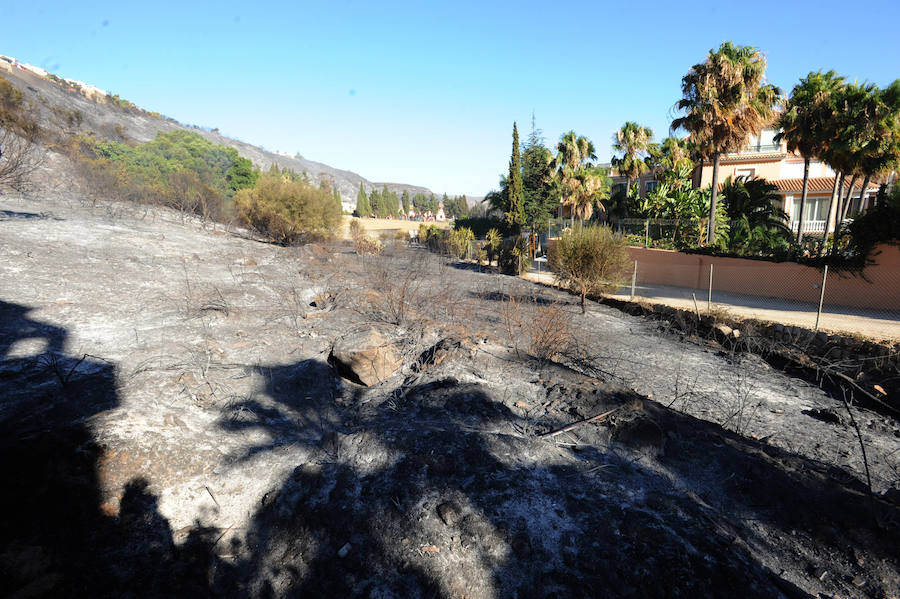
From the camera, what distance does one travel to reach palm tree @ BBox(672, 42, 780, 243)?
53.3ft

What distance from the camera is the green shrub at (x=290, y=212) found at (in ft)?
70.5

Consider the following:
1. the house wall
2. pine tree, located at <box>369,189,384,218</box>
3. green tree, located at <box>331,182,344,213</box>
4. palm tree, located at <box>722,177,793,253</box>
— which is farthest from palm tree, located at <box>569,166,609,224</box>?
pine tree, located at <box>369,189,384,218</box>

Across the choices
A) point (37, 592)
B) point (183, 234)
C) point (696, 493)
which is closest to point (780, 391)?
point (696, 493)

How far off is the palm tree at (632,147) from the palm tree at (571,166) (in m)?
3.63

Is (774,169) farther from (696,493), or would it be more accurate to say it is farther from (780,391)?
(696,493)

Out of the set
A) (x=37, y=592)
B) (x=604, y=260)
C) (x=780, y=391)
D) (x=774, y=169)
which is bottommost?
(x=780, y=391)

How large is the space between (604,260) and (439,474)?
10002mm

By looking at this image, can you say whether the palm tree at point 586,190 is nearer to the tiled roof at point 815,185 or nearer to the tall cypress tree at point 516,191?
Answer: the tall cypress tree at point 516,191

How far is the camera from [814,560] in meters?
3.13

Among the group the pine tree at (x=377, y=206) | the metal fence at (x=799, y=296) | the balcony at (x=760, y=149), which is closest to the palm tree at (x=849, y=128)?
the metal fence at (x=799, y=296)

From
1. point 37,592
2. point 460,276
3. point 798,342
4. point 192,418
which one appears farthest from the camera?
point 460,276

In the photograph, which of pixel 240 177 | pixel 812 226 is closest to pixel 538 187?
pixel 812 226

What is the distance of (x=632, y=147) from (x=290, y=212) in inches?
807

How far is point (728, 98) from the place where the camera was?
1650 cm
